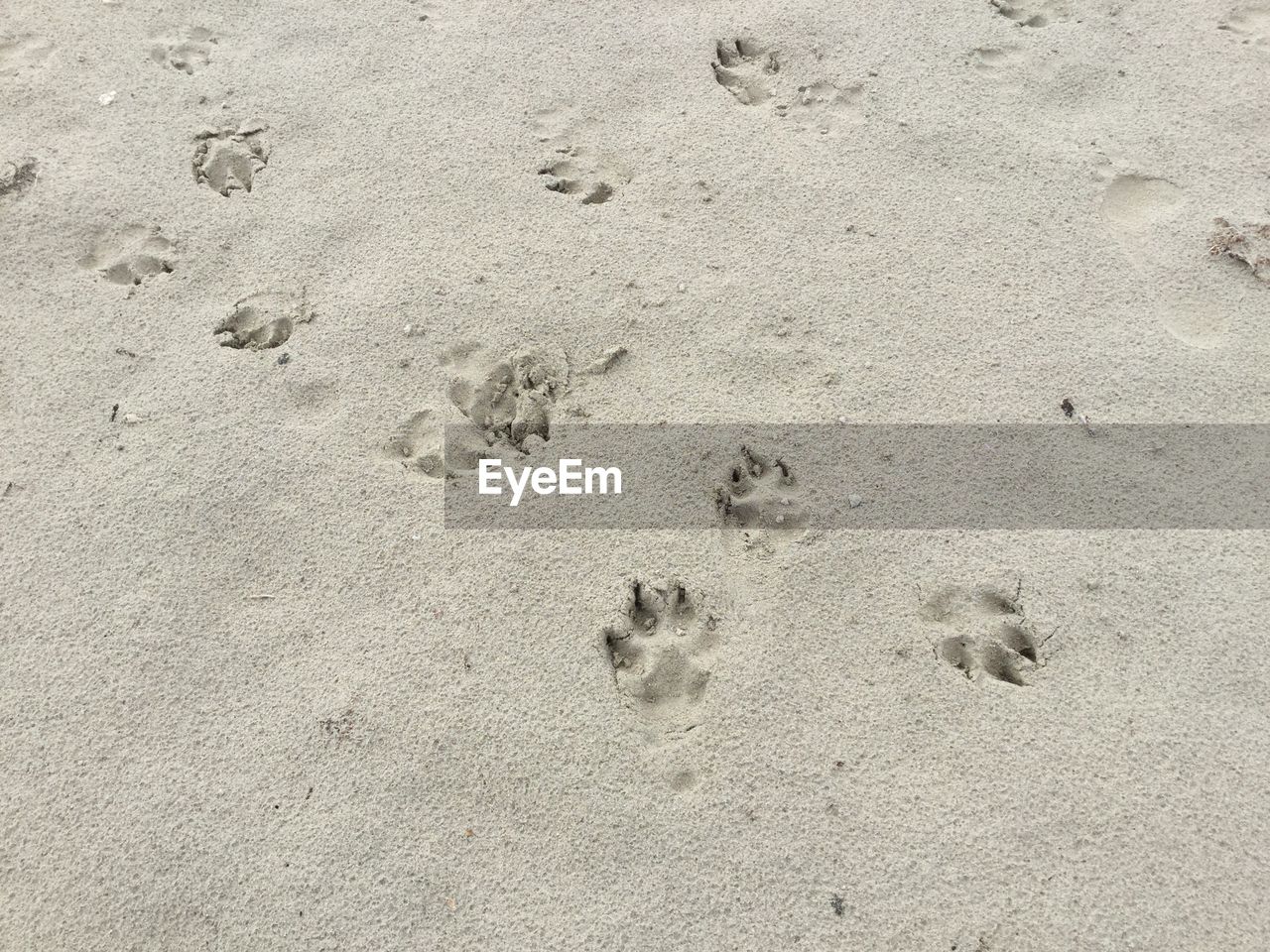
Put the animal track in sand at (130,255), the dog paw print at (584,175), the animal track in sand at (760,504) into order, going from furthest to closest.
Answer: the dog paw print at (584,175) < the animal track in sand at (130,255) < the animal track in sand at (760,504)

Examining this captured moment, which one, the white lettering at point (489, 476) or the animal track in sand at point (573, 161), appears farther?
the animal track in sand at point (573, 161)

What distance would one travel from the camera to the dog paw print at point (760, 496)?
188cm

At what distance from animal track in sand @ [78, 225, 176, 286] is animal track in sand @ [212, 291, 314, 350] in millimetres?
257

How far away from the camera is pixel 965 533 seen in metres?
1.86

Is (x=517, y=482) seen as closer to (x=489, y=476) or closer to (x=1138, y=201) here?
(x=489, y=476)

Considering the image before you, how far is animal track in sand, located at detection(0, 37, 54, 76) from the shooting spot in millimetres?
2680

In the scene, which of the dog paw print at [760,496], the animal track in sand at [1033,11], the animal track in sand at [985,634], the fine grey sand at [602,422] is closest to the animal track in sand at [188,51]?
the fine grey sand at [602,422]

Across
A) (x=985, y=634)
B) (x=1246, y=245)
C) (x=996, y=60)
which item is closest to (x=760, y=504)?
(x=985, y=634)

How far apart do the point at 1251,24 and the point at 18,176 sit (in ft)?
11.4

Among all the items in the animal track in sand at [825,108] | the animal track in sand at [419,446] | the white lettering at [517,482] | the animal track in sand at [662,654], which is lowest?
the animal track in sand at [662,654]

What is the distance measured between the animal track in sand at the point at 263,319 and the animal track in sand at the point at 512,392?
0.41m

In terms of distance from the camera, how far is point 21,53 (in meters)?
2.72

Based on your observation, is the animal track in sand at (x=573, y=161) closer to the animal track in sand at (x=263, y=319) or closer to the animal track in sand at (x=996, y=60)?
the animal track in sand at (x=263, y=319)

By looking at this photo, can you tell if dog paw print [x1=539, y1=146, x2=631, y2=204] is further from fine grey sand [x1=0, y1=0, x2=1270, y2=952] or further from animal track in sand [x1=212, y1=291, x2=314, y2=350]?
animal track in sand [x1=212, y1=291, x2=314, y2=350]
